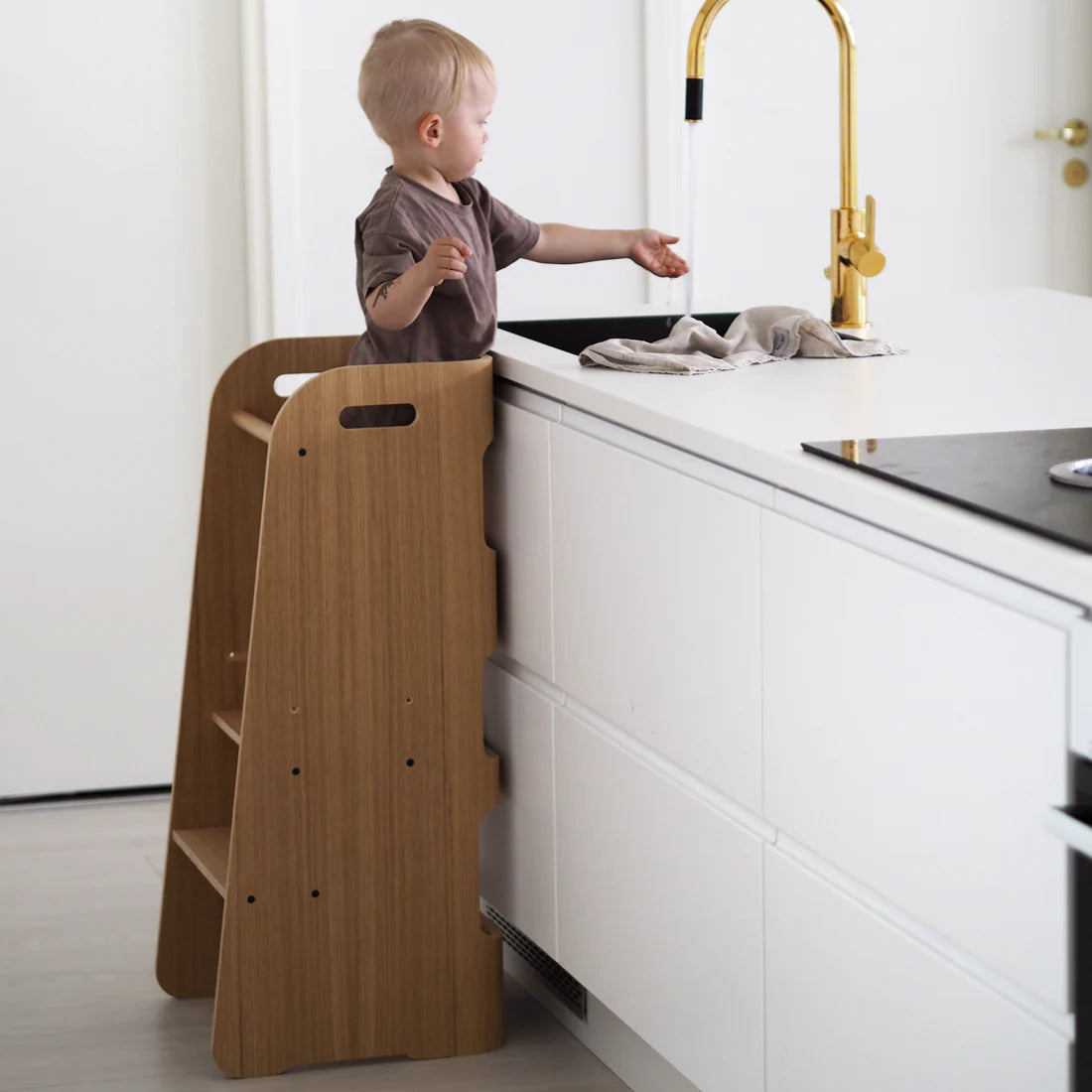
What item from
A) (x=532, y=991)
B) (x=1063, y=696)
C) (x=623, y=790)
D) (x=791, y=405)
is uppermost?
(x=791, y=405)

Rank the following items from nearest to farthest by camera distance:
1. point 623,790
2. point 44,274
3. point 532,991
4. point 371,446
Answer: point 623,790, point 371,446, point 532,991, point 44,274

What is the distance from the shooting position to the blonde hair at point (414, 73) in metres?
1.95

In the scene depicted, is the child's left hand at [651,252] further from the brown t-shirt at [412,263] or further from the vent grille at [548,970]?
the vent grille at [548,970]

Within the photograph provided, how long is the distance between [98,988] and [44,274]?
3.98 ft

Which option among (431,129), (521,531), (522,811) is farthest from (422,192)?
(522,811)

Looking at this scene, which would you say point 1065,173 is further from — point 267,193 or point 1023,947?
point 1023,947

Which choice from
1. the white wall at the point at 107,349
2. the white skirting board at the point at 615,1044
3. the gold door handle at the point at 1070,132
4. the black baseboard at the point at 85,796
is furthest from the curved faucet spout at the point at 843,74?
the black baseboard at the point at 85,796

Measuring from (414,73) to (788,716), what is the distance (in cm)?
95

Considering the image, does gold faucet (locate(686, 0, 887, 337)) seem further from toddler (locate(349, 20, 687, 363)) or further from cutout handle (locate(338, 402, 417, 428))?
cutout handle (locate(338, 402, 417, 428))

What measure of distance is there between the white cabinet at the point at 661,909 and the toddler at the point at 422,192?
1.54 feet

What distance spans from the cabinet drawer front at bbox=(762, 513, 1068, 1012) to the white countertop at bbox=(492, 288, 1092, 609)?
45 millimetres

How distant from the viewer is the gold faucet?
1.97 meters

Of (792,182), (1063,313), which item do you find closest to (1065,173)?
(792,182)

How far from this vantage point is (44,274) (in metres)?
2.86
